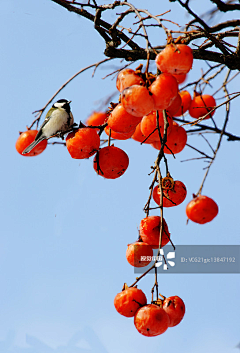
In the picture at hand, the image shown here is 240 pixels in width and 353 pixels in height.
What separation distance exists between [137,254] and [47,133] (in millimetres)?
773

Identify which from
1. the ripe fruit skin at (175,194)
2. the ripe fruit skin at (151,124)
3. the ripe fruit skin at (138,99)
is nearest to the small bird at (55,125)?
the ripe fruit skin at (151,124)

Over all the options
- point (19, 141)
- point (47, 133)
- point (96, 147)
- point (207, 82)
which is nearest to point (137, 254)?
point (96, 147)

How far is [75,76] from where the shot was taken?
1.79 meters

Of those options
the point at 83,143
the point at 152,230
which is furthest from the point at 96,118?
the point at 152,230

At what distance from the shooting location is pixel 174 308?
1489mm

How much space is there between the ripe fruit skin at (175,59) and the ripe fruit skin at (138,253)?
68 centimetres

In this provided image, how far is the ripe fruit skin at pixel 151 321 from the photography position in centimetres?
138

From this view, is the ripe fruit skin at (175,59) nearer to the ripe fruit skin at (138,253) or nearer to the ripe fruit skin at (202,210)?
the ripe fruit skin at (138,253)

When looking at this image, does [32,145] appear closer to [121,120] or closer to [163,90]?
[121,120]

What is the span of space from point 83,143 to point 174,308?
28.9 inches

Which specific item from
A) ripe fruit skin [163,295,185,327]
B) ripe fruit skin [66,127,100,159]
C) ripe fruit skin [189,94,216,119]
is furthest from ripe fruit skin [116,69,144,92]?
ripe fruit skin [189,94,216,119]

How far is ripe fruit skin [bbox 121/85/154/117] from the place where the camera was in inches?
48.0

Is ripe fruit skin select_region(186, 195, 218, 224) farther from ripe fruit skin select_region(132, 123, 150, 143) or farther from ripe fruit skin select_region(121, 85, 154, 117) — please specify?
ripe fruit skin select_region(121, 85, 154, 117)

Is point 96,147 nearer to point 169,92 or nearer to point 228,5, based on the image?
point 169,92
